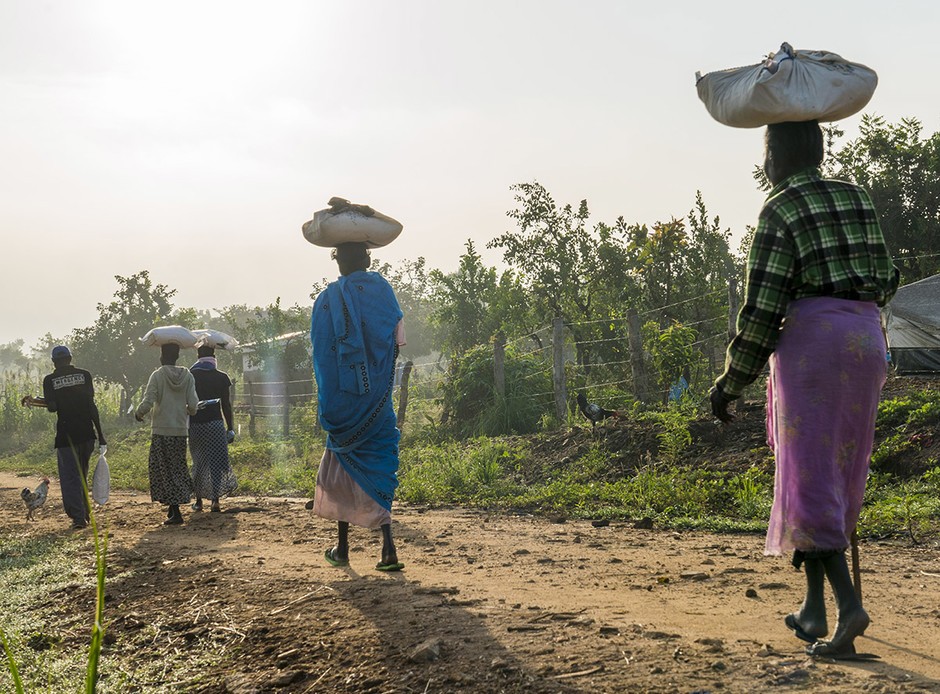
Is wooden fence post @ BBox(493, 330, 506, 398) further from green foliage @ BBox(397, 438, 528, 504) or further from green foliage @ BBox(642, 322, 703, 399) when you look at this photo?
green foliage @ BBox(642, 322, 703, 399)

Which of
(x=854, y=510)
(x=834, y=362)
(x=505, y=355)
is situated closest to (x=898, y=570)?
(x=854, y=510)

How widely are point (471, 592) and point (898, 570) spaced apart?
2.33m

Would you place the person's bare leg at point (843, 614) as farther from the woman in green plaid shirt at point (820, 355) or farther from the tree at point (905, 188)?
the tree at point (905, 188)

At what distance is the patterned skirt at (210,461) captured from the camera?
372 inches

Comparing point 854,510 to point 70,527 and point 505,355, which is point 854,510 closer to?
point 70,527

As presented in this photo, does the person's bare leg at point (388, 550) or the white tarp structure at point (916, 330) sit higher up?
the white tarp structure at point (916, 330)

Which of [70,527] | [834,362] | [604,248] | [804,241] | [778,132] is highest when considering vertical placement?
[604,248]

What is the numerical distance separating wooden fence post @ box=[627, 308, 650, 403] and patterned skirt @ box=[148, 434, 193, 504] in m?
5.88

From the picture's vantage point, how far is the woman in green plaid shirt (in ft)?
10.00

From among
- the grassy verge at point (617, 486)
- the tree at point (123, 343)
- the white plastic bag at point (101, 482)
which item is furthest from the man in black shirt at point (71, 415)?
the tree at point (123, 343)

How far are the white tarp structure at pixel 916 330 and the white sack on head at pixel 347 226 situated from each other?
41.5ft

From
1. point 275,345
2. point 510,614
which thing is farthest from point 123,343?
point 510,614

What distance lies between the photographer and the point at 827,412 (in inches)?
120

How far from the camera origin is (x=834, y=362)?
120 inches
